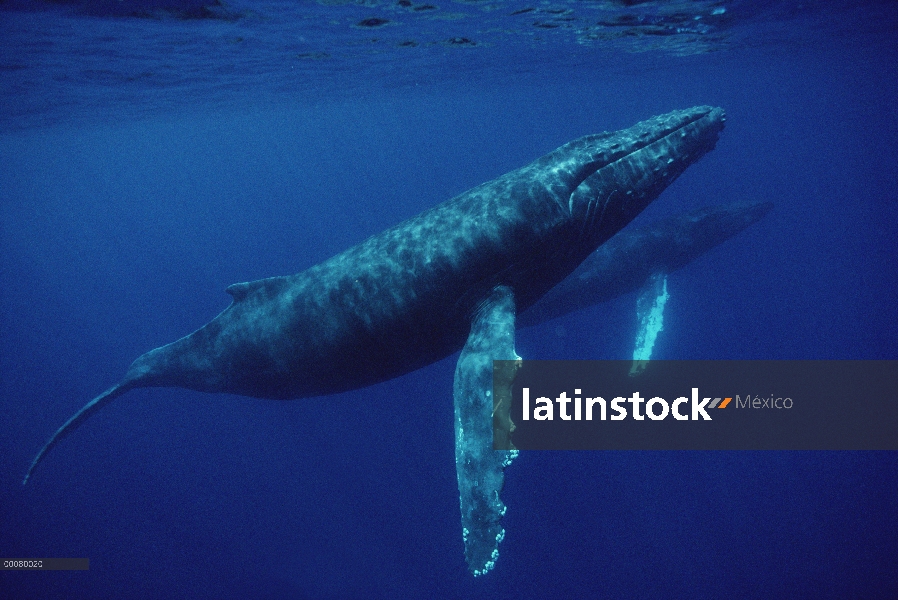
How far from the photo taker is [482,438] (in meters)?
5.43

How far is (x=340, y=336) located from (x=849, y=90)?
83.6 metres

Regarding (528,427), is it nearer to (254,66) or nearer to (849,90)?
(254,66)

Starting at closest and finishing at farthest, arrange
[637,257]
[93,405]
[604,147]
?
[604,147]
[93,405]
[637,257]

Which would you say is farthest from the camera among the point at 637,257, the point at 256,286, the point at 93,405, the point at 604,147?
the point at 637,257

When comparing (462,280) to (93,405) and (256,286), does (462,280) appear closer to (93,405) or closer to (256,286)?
(256,286)

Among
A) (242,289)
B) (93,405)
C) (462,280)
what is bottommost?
(93,405)

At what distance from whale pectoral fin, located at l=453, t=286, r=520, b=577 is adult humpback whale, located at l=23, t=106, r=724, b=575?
22mm

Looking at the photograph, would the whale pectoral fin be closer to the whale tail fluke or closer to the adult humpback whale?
the adult humpback whale

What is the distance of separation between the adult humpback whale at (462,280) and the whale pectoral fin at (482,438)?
0.07ft

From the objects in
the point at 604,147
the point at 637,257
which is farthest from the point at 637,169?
the point at 637,257

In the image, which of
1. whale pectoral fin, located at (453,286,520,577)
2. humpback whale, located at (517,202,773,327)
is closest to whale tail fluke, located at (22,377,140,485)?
whale pectoral fin, located at (453,286,520,577)

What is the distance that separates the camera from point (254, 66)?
892 inches

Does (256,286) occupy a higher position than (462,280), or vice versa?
(462,280)

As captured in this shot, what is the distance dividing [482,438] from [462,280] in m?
2.19
